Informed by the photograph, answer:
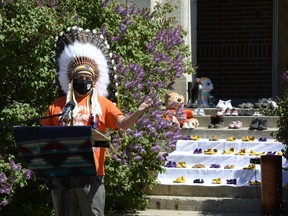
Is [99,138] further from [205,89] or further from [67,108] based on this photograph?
[205,89]

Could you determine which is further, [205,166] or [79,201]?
[205,166]

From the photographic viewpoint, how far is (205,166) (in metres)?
10.3

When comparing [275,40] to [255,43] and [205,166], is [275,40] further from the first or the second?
[205,166]

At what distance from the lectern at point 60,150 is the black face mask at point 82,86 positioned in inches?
17.2

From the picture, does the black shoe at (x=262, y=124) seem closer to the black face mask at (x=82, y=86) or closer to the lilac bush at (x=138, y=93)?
the lilac bush at (x=138, y=93)

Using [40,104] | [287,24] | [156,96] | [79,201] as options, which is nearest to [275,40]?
[287,24]

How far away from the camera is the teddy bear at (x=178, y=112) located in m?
9.51

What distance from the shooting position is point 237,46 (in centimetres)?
1606

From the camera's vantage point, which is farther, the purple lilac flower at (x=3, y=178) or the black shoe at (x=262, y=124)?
the black shoe at (x=262, y=124)

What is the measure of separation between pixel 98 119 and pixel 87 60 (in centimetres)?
57

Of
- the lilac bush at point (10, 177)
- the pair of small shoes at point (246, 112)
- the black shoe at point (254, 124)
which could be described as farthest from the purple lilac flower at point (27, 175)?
the pair of small shoes at point (246, 112)

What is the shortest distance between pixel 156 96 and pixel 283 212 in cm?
193

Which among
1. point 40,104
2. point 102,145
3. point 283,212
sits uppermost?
point 40,104

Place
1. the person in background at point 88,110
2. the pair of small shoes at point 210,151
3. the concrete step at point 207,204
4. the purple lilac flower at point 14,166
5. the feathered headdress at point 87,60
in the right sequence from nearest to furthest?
the person in background at point 88,110 → the feathered headdress at point 87,60 → the purple lilac flower at point 14,166 → the concrete step at point 207,204 → the pair of small shoes at point 210,151
